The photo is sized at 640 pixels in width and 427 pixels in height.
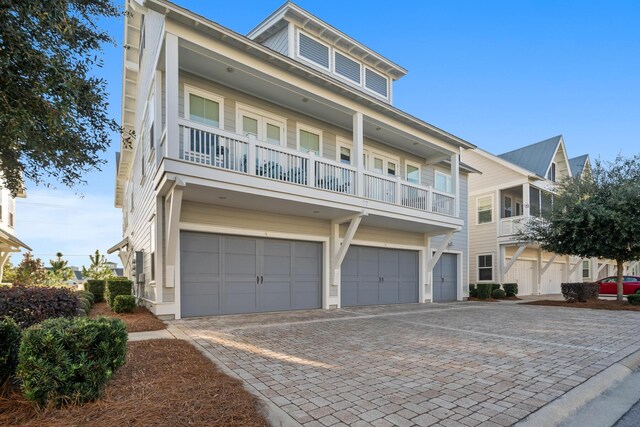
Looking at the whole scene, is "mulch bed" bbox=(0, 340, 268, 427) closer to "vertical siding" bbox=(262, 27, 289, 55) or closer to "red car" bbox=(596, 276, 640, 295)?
"vertical siding" bbox=(262, 27, 289, 55)

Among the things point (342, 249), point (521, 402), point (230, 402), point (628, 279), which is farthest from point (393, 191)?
point (628, 279)

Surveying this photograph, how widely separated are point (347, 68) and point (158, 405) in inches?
571

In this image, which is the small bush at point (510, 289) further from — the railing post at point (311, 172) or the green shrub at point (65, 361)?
the green shrub at point (65, 361)

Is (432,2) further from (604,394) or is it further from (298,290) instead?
(604,394)

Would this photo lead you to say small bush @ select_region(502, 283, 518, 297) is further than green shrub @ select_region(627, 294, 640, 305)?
Yes

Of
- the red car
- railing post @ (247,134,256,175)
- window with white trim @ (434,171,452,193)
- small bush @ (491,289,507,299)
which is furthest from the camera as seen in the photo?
the red car

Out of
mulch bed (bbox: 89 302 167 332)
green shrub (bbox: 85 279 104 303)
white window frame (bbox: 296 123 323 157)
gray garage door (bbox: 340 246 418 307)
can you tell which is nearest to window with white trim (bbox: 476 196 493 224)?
gray garage door (bbox: 340 246 418 307)

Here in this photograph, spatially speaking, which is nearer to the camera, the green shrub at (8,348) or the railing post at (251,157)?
the green shrub at (8,348)

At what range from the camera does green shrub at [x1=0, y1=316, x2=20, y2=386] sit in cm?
376

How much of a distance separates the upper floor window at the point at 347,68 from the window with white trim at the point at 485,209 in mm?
12785

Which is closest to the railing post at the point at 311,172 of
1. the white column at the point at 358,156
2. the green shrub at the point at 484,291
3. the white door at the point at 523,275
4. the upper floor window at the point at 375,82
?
the white column at the point at 358,156

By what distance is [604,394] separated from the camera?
15.1 feet

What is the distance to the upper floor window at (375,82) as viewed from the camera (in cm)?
1608

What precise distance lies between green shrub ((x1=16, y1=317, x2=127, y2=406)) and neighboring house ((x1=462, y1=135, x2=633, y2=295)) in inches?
824
